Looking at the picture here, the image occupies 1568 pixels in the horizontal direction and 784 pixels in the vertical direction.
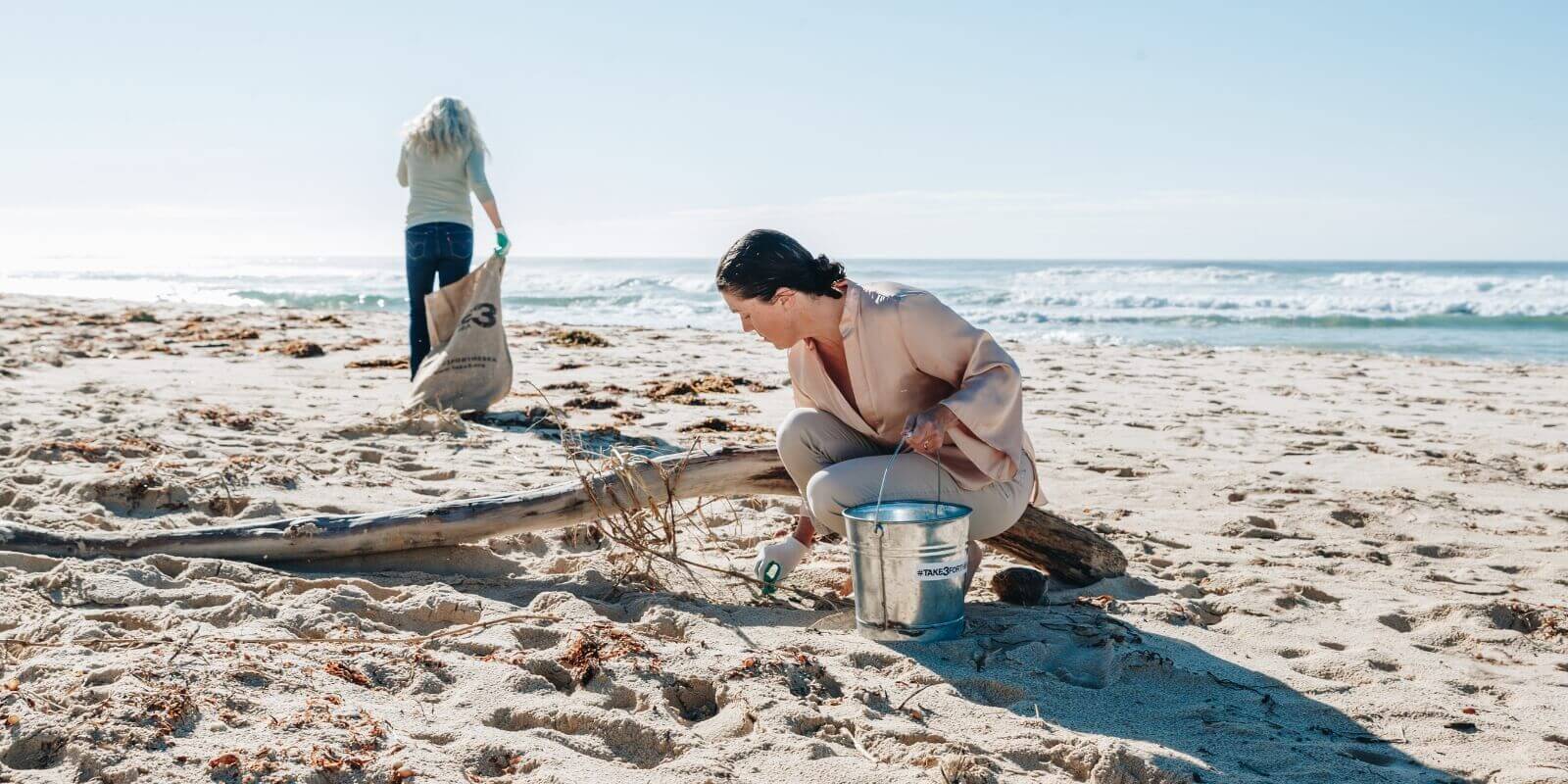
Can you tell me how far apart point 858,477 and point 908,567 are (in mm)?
310

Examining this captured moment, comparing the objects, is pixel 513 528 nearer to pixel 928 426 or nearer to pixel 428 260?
pixel 928 426

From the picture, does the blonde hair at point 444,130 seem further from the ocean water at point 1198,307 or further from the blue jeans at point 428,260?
the ocean water at point 1198,307

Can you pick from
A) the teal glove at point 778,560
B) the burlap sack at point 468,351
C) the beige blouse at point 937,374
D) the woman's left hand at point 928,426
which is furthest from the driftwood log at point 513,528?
the burlap sack at point 468,351

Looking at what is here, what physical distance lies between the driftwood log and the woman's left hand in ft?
2.45

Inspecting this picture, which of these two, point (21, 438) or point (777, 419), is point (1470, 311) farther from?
point (21, 438)

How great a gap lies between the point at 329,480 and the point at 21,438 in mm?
1466

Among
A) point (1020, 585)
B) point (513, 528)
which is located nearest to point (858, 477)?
point (1020, 585)

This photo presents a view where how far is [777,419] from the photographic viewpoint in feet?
21.3

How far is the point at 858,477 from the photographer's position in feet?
10.1

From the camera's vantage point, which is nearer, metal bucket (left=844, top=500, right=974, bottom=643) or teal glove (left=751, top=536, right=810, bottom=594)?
metal bucket (left=844, top=500, right=974, bottom=643)

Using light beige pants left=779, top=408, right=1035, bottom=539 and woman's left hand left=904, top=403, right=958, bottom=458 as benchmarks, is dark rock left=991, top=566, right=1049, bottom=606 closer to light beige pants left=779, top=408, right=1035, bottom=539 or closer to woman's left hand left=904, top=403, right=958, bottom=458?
light beige pants left=779, top=408, right=1035, bottom=539

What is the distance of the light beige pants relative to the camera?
10.00 ft


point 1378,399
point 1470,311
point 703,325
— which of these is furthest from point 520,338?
point 1470,311

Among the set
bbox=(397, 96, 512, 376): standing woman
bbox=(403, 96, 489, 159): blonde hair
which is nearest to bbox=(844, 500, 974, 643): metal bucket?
bbox=(397, 96, 512, 376): standing woman
